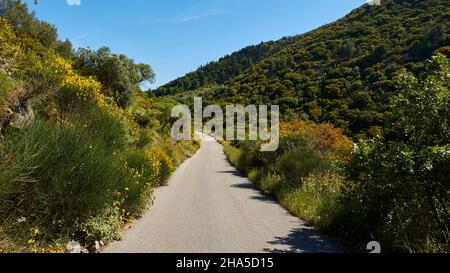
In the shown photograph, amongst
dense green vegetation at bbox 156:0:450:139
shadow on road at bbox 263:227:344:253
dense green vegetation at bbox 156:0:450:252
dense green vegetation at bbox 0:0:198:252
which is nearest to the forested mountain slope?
dense green vegetation at bbox 156:0:450:139

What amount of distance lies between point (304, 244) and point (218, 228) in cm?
223

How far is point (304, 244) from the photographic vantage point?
8500mm

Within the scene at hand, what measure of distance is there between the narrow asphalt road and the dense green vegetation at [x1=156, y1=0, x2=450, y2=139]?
21396mm

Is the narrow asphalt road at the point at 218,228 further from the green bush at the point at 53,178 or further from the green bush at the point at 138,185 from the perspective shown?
the green bush at the point at 53,178

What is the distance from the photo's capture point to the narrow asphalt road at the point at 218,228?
8.08 m

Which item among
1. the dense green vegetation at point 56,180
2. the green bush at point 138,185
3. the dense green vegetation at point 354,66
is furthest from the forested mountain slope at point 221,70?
the dense green vegetation at point 56,180

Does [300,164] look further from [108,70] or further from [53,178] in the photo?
[108,70]

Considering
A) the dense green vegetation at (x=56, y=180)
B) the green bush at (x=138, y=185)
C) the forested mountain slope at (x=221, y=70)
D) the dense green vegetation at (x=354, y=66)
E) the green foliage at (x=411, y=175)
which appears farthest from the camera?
the forested mountain slope at (x=221, y=70)

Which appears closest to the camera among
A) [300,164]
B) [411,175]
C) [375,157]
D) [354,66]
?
[411,175]

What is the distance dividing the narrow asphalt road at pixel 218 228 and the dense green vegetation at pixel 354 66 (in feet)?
70.2

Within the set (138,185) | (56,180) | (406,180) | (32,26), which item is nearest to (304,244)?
(406,180)

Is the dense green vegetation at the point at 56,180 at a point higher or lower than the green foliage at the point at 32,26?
lower

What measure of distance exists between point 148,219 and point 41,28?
38239 millimetres

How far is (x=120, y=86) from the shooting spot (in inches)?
1316
